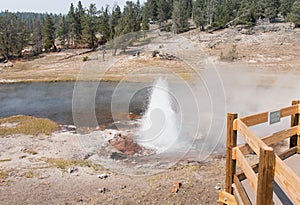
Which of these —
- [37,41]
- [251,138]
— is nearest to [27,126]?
[251,138]

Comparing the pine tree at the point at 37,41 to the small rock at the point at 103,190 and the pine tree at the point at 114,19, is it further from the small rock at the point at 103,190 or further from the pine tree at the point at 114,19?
the small rock at the point at 103,190

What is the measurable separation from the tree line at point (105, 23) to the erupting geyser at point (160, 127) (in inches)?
1235

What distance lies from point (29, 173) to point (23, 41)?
55.4 meters

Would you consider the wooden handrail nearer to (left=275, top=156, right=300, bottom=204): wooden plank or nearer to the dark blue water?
(left=275, top=156, right=300, bottom=204): wooden plank

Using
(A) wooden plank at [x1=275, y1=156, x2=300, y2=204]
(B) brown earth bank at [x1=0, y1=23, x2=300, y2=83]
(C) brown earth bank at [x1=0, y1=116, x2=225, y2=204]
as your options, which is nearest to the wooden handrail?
(A) wooden plank at [x1=275, y1=156, x2=300, y2=204]

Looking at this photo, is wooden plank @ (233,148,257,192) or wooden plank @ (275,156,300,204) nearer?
wooden plank @ (275,156,300,204)

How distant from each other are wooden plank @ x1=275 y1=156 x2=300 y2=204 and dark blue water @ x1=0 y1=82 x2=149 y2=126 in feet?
54.4

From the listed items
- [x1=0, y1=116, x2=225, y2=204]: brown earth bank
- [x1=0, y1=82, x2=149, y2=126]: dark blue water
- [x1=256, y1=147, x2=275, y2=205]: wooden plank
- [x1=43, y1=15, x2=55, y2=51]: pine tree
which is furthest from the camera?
[x1=43, y1=15, x2=55, y2=51]: pine tree

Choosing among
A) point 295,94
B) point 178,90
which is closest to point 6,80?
point 178,90

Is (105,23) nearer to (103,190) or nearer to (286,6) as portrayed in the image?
(286,6)

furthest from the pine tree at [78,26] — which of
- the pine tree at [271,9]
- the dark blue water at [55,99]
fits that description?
the pine tree at [271,9]

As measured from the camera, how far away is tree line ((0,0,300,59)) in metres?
58.2

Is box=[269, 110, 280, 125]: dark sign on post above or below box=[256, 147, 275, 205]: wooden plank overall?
above

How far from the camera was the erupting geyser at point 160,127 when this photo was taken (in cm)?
1460
